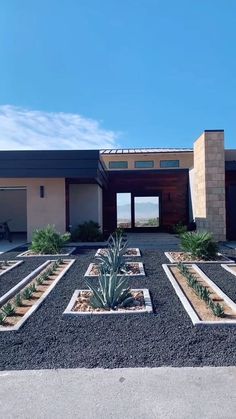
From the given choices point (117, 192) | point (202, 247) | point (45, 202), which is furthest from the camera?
point (117, 192)

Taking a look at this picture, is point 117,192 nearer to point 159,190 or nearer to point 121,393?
point 159,190

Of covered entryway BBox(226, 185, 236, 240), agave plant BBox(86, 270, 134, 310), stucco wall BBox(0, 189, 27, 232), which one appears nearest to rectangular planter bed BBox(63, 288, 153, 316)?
agave plant BBox(86, 270, 134, 310)

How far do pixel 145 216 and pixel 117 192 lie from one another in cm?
217

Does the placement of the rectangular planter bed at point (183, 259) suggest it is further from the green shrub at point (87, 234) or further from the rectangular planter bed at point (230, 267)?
the green shrub at point (87, 234)

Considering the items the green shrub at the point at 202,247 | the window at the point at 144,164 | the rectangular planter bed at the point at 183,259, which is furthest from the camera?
the window at the point at 144,164

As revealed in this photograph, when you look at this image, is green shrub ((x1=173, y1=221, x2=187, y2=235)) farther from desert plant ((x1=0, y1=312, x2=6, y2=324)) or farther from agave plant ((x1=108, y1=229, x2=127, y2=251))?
desert plant ((x1=0, y1=312, x2=6, y2=324))

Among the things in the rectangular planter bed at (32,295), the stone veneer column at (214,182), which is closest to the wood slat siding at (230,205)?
the stone veneer column at (214,182)

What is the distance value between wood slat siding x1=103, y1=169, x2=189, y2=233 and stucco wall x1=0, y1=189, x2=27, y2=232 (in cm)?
498

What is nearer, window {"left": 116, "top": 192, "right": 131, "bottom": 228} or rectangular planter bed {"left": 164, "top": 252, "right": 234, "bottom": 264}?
rectangular planter bed {"left": 164, "top": 252, "right": 234, "bottom": 264}

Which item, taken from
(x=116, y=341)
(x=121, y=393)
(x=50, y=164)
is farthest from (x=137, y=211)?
(x=121, y=393)

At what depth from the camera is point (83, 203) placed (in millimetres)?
16484

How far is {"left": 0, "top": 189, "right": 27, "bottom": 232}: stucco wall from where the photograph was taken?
67.8 ft

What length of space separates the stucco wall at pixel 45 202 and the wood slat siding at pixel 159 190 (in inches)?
202

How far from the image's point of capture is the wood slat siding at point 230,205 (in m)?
14.5
